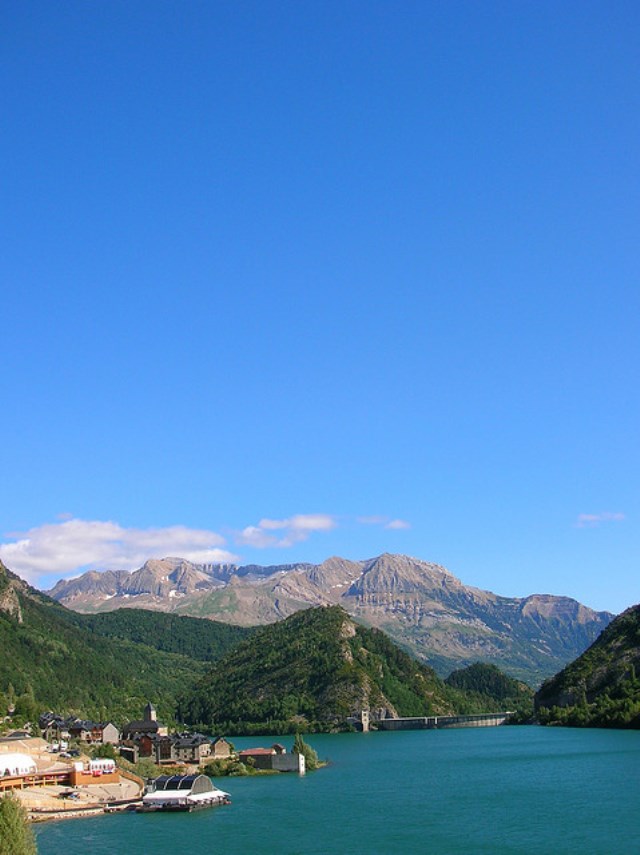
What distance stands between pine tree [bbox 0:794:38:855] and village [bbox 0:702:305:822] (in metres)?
17.1

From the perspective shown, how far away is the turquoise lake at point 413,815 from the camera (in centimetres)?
6156

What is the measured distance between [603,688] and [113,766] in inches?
4256

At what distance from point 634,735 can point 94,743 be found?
3198 inches

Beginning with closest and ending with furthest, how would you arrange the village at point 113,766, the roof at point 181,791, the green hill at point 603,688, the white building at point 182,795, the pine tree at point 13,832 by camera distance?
1. the pine tree at point 13,832
2. the white building at point 182,795
3. the roof at point 181,791
4. the village at point 113,766
5. the green hill at point 603,688

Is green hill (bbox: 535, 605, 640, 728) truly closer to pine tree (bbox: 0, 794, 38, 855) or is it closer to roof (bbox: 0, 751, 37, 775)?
roof (bbox: 0, 751, 37, 775)

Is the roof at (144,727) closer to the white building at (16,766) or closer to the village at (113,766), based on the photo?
the village at (113,766)

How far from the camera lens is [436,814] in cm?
7312

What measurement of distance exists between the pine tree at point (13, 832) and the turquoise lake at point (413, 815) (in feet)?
47.2

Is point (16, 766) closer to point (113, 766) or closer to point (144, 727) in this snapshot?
point (113, 766)

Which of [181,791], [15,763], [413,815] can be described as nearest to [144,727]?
[15,763]

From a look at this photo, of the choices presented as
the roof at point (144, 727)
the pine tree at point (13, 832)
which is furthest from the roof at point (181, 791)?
the roof at point (144, 727)

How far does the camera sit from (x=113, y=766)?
10112cm

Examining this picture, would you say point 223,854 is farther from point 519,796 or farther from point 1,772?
point 1,772

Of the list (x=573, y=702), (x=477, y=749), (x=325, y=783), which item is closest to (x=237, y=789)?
(x=325, y=783)
